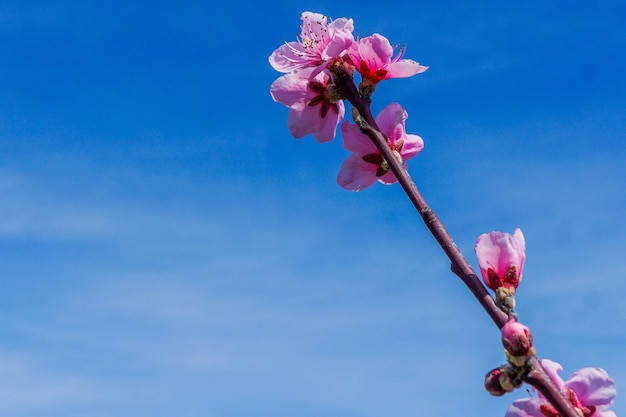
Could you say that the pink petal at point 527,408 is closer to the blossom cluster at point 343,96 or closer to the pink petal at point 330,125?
A: the blossom cluster at point 343,96

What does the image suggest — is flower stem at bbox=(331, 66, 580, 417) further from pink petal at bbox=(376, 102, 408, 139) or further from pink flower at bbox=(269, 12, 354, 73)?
pink flower at bbox=(269, 12, 354, 73)

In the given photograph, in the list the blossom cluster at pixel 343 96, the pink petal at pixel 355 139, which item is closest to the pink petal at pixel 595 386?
the blossom cluster at pixel 343 96

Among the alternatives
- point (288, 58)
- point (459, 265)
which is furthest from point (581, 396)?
point (288, 58)

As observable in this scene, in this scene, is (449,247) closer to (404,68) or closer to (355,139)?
(355,139)

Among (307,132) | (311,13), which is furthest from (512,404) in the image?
(311,13)

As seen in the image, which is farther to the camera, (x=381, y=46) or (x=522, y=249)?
(x=381, y=46)

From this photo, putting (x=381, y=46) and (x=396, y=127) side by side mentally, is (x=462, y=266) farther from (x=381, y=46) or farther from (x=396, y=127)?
(x=381, y=46)
